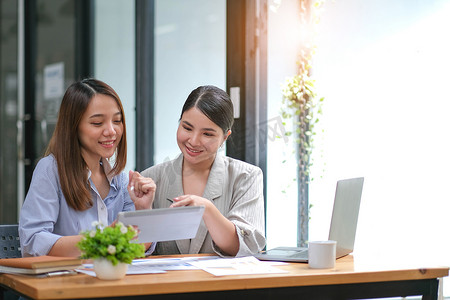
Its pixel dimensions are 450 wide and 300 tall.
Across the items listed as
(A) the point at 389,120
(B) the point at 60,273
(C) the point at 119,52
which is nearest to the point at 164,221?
(B) the point at 60,273

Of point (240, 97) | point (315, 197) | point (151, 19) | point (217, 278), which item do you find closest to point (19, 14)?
point (151, 19)

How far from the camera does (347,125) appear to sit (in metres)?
3.24

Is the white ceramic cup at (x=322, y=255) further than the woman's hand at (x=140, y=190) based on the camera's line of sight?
No

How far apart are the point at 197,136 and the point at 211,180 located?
0.19 m

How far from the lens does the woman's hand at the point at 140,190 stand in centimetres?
213

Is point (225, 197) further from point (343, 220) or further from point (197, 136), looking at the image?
point (343, 220)

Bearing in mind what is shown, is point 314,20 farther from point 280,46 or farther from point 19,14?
point 19,14

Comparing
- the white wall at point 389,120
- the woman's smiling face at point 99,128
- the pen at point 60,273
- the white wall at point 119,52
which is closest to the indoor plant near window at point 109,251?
the pen at point 60,273

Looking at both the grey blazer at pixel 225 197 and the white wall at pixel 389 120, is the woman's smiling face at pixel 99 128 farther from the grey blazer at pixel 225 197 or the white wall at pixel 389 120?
the white wall at pixel 389 120

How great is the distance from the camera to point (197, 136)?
2.26 metres

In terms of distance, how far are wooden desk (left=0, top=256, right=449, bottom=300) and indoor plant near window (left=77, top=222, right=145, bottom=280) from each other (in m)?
0.03

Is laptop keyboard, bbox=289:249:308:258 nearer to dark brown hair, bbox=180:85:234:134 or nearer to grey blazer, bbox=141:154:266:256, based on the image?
grey blazer, bbox=141:154:266:256

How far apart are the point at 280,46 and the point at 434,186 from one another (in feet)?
3.49

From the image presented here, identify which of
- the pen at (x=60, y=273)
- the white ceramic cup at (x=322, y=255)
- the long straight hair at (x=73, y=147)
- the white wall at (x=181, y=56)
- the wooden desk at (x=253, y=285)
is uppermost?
the white wall at (x=181, y=56)
